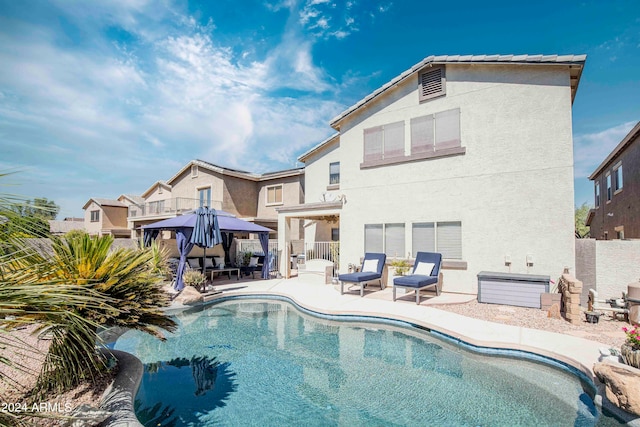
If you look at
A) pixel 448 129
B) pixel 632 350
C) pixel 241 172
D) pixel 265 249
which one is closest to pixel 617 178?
pixel 448 129

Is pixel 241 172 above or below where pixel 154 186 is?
above

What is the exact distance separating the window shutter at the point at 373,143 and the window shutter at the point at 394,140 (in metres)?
0.29

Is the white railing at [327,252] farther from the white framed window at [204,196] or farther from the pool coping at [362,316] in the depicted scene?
the white framed window at [204,196]

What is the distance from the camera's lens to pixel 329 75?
2167cm

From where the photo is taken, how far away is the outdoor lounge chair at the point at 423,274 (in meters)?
10.4

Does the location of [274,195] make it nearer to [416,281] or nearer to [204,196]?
[204,196]

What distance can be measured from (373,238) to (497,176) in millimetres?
5489

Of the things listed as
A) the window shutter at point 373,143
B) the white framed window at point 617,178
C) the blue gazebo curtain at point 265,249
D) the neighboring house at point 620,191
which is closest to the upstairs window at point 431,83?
the window shutter at point 373,143

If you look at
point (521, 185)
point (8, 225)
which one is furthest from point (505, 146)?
point (8, 225)

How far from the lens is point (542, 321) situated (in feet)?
27.2

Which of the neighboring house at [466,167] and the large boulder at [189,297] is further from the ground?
the neighboring house at [466,167]

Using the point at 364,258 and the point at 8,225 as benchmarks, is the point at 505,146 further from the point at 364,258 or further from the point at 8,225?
the point at 8,225

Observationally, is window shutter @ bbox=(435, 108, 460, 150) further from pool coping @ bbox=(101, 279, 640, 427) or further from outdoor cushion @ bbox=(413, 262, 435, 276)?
pool coping @ bbox=(101, 279, 640, 427)

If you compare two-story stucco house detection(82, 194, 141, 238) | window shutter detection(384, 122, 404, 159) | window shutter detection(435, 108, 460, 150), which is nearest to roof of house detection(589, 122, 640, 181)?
window shutter detection(435, 108, 460, 150)
